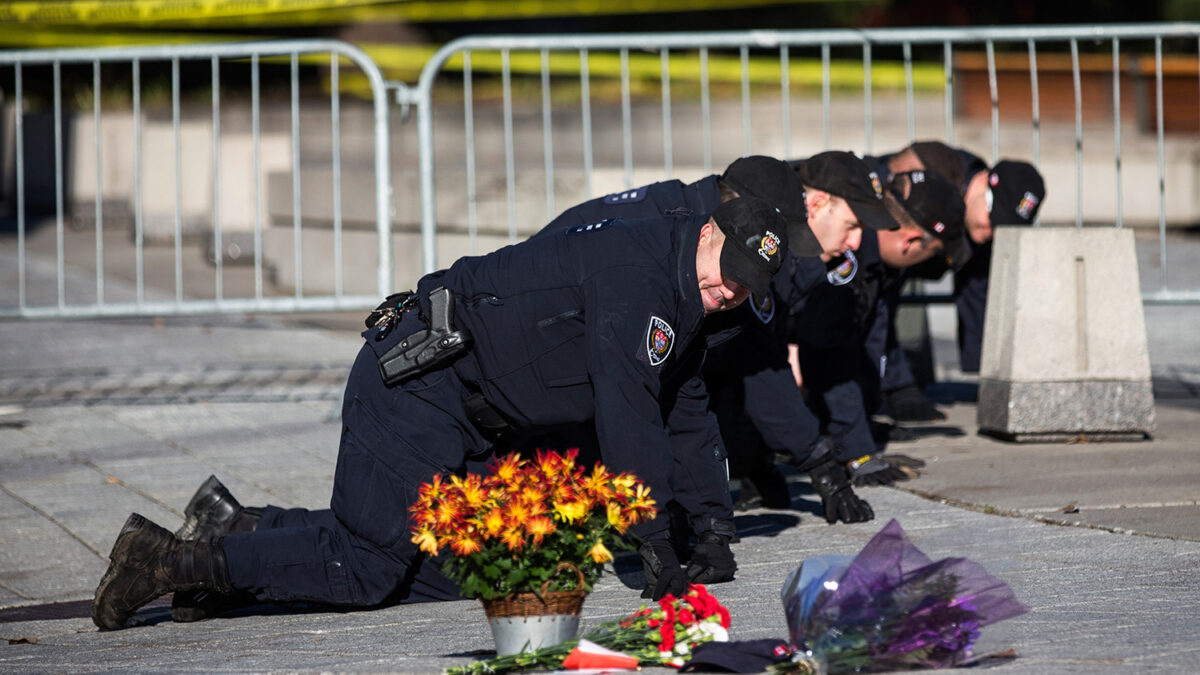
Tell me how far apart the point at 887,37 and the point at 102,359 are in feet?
16.0

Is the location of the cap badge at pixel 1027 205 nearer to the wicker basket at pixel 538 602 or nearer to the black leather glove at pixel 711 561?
the black leather glove at pixel 711 561

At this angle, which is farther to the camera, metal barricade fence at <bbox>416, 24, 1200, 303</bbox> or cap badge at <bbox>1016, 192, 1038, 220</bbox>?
metal barricade fence at <bbox>416, 24, 1200, 303</bbox>

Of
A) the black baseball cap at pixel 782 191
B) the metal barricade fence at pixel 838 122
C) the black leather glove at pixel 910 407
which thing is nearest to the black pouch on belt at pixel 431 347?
the black baseball cap at pixel 782 191

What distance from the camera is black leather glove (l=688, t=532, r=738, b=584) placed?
4.27m

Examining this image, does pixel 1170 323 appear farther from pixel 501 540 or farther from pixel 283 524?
pixel 501 540

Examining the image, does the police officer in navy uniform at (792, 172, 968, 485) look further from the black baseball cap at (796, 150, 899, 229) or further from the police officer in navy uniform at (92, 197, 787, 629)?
the police officer in navy uniform at (92, 197, 787, 629)

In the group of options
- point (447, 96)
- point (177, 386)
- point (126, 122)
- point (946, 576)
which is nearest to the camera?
point (946, 576)

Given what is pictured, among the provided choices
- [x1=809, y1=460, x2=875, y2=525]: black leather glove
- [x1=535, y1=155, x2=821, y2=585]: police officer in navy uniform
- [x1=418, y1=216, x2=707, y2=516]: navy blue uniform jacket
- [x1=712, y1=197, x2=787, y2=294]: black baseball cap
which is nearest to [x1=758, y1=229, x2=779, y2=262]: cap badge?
[x1=712, y1=197, x2=787, y2=294]: black baseball cap

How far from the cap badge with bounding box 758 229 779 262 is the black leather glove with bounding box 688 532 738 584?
1075 millimetres

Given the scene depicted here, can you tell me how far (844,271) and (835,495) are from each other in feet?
2.87

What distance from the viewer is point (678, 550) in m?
4.68

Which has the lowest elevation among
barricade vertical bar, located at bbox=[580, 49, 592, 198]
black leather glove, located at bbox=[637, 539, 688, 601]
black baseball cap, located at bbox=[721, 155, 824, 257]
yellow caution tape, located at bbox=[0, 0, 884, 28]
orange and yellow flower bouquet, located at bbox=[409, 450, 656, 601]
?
black leather glove, located at bbox=[637, 539, 688, 601]

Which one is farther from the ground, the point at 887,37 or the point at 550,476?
the point at 887,37

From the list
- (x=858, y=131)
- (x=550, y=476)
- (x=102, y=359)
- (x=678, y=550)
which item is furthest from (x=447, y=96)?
(x=550, y=476)
